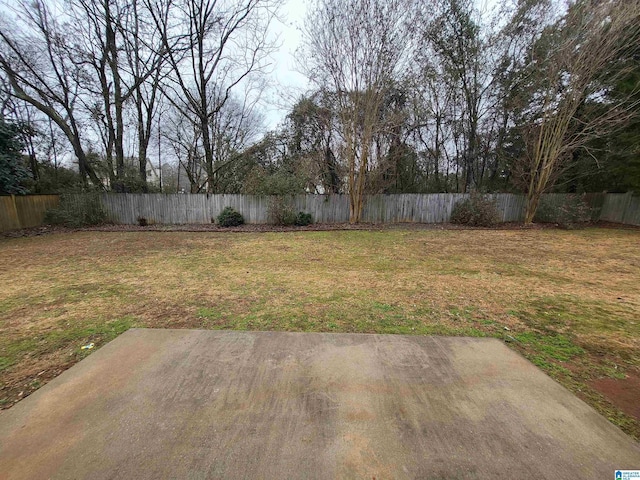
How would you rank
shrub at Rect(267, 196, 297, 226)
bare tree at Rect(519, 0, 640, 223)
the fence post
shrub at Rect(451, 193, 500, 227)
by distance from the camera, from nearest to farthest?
bare tree at Rect(519, 0, 640, 223) < the fence post < shrub at Rect(451, 193, 500, 227) < shrub at Rect(267, 196, 297, 226)

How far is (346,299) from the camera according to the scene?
11.5ft

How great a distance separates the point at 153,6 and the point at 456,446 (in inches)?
691

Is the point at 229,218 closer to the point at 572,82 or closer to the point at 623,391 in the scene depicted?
the point at 623,391

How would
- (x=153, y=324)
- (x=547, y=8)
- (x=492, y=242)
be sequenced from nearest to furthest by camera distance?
(x=153, y=324)
(x=492, y=242)
(x=547, y=8)

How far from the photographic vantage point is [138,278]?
4410 millimetres

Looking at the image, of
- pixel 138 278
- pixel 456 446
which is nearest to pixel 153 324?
pixel 138 278

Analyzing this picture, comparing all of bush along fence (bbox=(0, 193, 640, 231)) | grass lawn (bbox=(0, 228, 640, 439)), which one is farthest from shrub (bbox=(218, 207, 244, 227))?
grass lawn (bbox=(0, 228, 640, 439))

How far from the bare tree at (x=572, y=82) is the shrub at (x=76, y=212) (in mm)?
18294

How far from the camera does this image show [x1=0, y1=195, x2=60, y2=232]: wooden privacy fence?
9.21 m

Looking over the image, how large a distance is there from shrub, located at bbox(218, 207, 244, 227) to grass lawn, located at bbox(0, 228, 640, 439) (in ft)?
16.3

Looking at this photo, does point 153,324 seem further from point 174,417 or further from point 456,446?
point 456,446

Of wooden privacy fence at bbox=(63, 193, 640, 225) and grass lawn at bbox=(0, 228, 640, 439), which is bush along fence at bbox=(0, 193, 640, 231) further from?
grass lawn at bbox=(0, 228, 640, 439)

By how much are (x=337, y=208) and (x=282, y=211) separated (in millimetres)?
2584

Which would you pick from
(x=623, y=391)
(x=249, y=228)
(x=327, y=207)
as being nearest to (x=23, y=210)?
(x=249, y=228)
